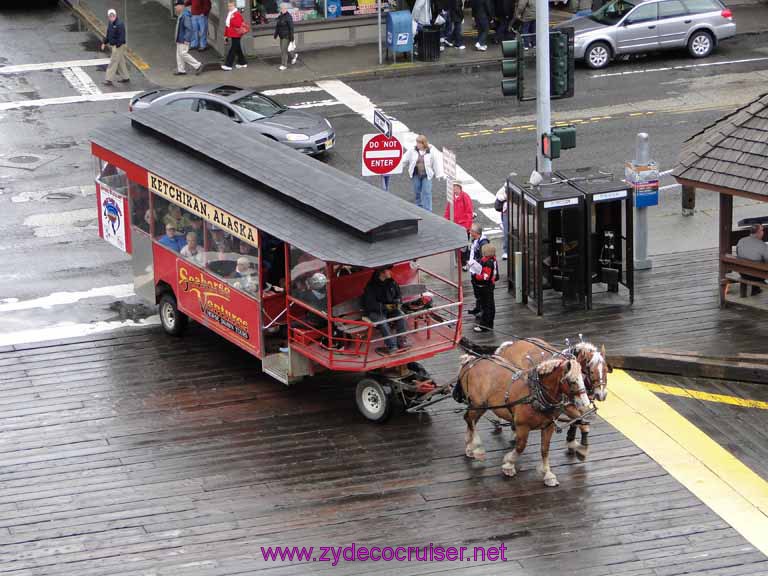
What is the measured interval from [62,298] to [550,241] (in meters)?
7.66

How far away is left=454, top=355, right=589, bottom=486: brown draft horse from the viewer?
13.7 m

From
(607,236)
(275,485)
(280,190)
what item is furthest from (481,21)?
(275,485)

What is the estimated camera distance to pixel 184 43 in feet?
111

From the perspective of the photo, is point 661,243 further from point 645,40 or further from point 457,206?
point 645,40

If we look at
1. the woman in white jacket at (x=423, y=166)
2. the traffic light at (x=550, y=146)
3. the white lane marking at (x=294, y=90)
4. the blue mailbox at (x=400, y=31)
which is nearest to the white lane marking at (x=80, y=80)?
the white lane marking at (x=294, y=90)

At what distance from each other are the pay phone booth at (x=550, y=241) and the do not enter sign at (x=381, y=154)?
215 cm

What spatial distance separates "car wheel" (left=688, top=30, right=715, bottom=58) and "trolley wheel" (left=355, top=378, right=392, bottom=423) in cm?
2040

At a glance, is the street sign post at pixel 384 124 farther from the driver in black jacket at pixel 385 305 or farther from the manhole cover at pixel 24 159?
the manhole cover at pixel 24 159

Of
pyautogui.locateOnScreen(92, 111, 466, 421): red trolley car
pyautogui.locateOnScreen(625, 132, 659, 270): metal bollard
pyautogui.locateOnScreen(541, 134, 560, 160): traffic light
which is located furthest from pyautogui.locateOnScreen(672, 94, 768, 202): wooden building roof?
pyautogui.locateOnScreen(92, 111, 466, 421): red trolley car

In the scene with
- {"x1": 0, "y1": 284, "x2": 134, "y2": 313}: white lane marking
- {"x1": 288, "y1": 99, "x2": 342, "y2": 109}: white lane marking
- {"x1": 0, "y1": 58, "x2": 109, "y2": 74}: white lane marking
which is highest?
{"x1": 0, "y1": 58, "x2": 109, "y2": 74}: white lane marking

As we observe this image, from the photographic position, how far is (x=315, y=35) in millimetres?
35969

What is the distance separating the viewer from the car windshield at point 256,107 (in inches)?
1080

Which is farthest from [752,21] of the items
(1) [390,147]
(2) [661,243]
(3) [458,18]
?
(1) [390,147]

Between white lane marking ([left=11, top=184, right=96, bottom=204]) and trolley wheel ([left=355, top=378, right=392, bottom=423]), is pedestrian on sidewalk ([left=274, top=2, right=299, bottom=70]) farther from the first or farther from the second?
trolley wheel ([left=355, top=378, right=392, bottom=423])
